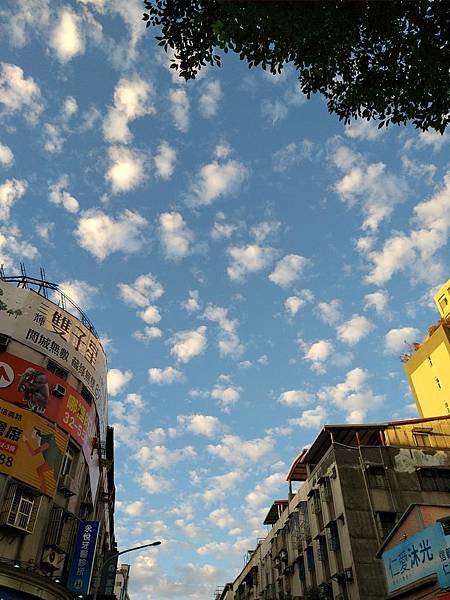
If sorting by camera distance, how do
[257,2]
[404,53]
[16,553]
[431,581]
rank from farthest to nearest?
[16,553], [431,581], [404,53], [257,2]

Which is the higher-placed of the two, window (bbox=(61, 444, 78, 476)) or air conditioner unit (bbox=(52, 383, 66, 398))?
air conditioner unit (bbox=(52, 383, 66, 398))

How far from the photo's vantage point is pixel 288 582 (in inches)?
1538

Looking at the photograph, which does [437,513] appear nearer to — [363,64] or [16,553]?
[363,64]

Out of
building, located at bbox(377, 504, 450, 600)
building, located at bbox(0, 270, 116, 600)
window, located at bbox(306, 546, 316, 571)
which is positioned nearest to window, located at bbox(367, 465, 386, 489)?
window, located at bbox(306, 546, 316, 571)

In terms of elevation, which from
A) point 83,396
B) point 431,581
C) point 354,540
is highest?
point 83,396

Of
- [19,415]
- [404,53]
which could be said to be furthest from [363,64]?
[19,415]

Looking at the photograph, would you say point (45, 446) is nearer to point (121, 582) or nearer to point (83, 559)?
point (83, 559)

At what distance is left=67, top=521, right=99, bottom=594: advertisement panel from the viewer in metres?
24.3

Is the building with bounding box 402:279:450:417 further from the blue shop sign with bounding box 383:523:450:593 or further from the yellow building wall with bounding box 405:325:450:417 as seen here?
the blue shop sign with bounding box 383:523:450:593

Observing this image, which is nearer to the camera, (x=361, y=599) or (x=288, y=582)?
(x=361, y=599)

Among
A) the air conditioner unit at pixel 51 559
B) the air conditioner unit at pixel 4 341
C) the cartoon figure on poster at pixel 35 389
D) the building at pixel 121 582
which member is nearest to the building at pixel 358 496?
the air conditioner unit at pixel 51 559

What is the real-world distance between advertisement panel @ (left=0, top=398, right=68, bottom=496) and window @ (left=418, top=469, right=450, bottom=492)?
22243 millimetres

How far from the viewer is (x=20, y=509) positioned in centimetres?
2225

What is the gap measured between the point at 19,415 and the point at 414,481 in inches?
943
